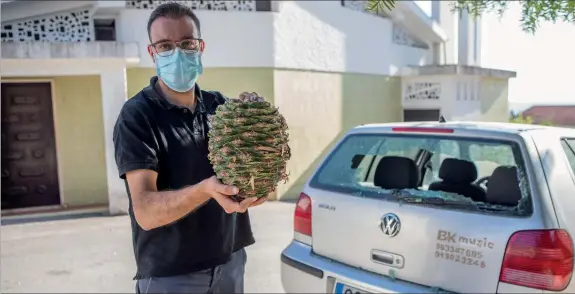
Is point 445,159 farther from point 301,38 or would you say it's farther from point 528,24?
point 301,38

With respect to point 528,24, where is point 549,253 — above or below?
below

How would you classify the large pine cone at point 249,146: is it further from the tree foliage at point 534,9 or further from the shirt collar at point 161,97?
the tree foliage at point 534,9

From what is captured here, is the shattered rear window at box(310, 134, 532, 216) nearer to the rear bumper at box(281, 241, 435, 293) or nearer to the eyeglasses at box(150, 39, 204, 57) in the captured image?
the rear bumper at box(281, 241, 435, 293)

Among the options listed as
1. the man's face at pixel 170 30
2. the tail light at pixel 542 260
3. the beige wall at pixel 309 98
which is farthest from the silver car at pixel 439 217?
the beige wall at pixel 309 98

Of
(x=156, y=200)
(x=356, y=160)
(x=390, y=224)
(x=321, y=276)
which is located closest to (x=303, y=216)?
(x=321, y=276)

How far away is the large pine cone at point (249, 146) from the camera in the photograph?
53.7 inches

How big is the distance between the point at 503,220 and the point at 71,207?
22.5ft

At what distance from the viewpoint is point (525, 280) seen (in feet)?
7.13

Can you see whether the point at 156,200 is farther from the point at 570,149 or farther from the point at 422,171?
the point at 422,171

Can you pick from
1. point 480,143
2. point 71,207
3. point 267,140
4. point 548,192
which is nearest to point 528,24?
point 480,143

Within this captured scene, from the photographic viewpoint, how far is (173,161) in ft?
5.73

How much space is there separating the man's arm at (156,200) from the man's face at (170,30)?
1.80ft

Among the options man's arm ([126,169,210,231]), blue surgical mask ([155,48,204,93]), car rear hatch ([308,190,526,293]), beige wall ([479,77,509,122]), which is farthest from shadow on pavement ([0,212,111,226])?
beige wall ([479,77,509,122])

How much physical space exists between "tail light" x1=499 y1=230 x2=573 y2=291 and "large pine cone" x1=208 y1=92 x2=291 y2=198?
54.6 inches
